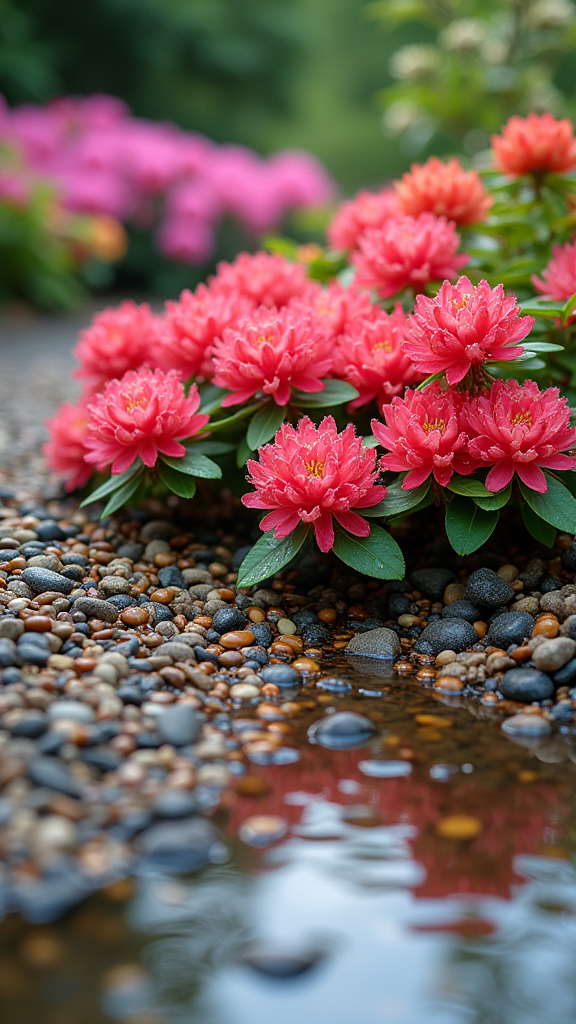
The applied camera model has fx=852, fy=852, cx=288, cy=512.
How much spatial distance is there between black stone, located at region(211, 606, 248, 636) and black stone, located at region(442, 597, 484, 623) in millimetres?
380

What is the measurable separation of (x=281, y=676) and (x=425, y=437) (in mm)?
465

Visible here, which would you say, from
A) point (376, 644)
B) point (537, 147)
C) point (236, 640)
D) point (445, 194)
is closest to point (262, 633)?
point (236, 640)

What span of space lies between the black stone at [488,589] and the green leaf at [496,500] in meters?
0.17

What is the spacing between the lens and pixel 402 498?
5.01 feet

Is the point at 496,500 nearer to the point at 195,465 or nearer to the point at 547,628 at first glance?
the point at 547,628

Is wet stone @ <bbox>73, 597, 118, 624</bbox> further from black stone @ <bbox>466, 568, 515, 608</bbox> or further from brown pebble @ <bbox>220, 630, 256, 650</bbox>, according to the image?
black stone @ <bbox>466, 568, 515, 608</bbox>

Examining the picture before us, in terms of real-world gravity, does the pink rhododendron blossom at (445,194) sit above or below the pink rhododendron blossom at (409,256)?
above

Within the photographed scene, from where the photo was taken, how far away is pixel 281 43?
644cm

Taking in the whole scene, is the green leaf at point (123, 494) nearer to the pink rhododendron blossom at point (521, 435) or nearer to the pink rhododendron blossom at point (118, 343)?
Answer: the pink rhododendron blossom at point (118, 343)

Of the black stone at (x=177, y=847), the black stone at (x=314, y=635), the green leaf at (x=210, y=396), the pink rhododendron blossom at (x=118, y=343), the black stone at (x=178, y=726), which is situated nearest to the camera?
the black stone at (x=177, y=847)

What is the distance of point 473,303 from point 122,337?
87cm

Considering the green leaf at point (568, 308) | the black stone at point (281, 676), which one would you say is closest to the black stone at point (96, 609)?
the black stone at point (281, 676)

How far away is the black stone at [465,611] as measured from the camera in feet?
5.14

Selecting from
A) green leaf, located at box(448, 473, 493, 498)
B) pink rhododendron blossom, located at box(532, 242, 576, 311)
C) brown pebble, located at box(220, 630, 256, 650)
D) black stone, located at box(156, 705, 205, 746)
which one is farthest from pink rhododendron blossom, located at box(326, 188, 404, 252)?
black stone, located at box(156, 705, 205, 746)
